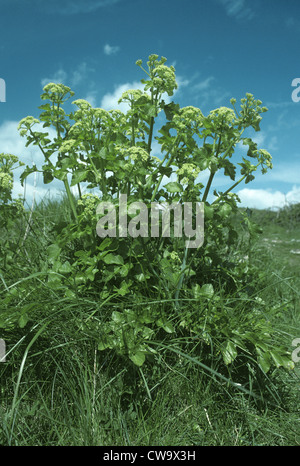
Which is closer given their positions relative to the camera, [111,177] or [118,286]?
[118,286]

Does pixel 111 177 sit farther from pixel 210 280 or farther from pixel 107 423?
pixel 107 423

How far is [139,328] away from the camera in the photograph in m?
2.08

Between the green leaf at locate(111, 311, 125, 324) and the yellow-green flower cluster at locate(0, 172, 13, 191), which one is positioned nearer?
the green leaf at locate(111, 311, 125, 324)

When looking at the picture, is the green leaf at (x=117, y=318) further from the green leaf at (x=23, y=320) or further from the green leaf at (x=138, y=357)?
the green leaf at (x=23, y=320)

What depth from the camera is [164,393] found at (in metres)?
2.17

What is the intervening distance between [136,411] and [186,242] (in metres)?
0.97

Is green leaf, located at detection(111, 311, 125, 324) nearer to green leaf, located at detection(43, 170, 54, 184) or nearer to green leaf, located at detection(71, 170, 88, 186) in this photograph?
green leaf, located at detection(71, 170, 88, 186)

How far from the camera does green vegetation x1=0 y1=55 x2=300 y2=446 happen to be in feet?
6.71

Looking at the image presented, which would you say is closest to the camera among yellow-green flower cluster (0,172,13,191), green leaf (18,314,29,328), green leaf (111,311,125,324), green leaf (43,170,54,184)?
green leaf (18,314,29,328)

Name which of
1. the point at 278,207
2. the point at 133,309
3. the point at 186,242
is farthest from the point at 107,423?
the point at 278,207

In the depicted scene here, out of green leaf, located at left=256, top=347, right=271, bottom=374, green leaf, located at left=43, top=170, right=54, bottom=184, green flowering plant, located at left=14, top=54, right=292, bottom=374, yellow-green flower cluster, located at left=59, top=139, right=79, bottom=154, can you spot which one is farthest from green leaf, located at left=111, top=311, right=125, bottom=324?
green leaf, located at left=43, top=170, right=54, bottom=184

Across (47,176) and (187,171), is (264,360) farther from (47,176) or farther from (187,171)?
(47,176)

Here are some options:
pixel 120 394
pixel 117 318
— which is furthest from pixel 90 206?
pixel 120 394

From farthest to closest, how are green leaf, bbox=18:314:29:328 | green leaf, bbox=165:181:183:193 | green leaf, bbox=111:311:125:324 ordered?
green leaf, bbox=165:181:183:193, green leaf, bbox=111:311:125:324, green leaf, bbox=18:314:29:328
